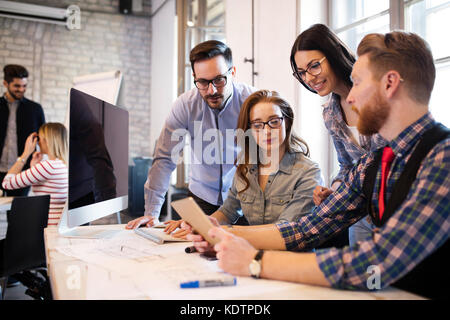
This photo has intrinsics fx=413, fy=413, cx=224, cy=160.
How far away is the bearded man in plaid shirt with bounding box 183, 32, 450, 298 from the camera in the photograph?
0.82 metres

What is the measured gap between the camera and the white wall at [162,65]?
580cm

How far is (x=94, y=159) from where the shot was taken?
1.63 m

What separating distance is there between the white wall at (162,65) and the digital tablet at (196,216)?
4.70 m

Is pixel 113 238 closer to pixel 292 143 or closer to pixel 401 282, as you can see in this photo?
→ pixel 292 143

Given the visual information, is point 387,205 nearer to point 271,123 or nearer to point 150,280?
point 150,280

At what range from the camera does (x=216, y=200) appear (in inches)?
90.0

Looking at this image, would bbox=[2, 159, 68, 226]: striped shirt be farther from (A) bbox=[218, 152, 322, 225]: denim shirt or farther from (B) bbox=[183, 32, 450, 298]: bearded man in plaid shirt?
(B) bbox=[183, 32, 450, 298]: bearded man in plaid shirt

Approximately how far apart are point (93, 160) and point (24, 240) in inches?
43.2

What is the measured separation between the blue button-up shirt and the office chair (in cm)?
75

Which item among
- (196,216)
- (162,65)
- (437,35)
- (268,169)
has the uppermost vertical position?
(162,65)

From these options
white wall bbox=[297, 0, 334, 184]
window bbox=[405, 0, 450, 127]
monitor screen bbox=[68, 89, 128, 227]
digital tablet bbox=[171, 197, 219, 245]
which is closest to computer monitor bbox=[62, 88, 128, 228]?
monitor screen bbox=[68, 89, 128, 227]

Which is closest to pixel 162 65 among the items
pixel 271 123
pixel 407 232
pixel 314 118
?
pixel 314 118

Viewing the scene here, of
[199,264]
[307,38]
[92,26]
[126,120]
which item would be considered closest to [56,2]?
[92,26]
